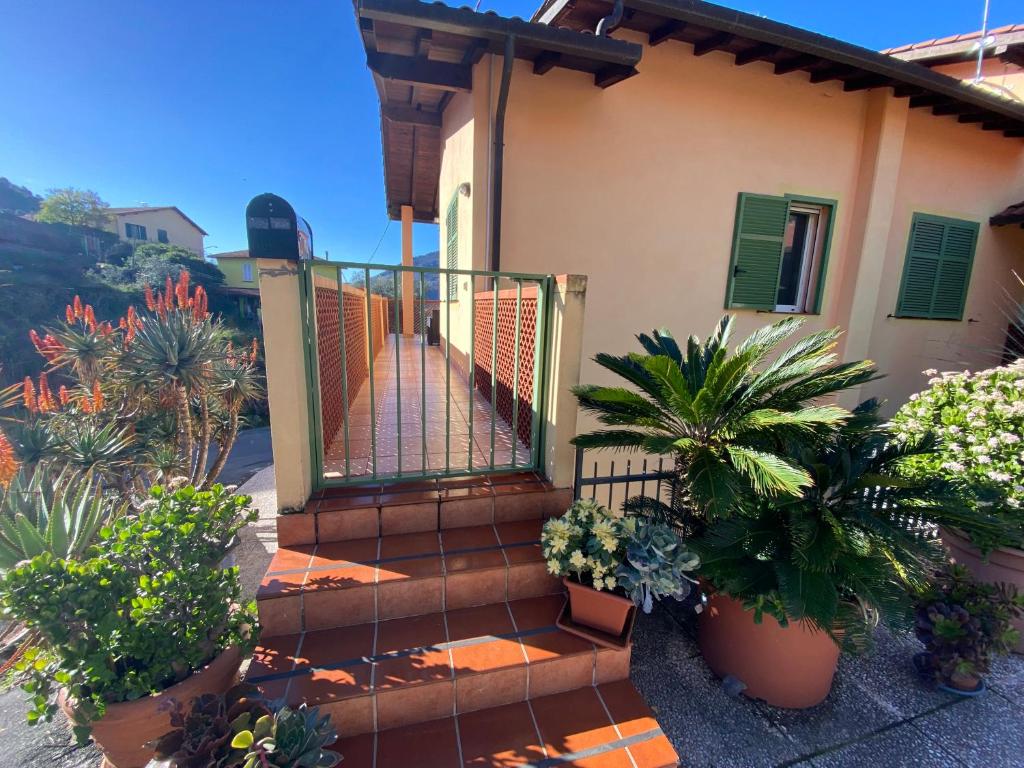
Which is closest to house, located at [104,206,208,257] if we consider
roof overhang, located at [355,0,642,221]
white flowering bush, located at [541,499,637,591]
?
roof overhang, located at [355,0,642,221]

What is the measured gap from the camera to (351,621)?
2332 mm

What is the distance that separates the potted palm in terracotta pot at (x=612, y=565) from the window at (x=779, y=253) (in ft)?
13.2

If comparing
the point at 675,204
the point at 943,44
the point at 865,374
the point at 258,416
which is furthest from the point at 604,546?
the point at 258,416

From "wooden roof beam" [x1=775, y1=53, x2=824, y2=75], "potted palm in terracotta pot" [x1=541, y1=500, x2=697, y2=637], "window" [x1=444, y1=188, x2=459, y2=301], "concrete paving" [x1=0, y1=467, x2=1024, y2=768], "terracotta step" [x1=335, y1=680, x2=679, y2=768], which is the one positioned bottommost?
"concrete paving" [x1=0, y1=467, x2=1024, y2=768]

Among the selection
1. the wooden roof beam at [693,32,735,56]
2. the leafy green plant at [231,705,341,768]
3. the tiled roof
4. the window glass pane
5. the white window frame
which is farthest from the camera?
the window glass pane

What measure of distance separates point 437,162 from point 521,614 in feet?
25.9

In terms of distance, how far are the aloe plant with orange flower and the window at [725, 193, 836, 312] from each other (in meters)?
6.53

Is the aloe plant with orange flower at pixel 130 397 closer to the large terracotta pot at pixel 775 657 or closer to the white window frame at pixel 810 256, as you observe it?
the large terracotta pot at pixel 775 657

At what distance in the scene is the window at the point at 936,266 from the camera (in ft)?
18.9

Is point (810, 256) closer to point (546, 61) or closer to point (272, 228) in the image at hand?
point (546, 61)

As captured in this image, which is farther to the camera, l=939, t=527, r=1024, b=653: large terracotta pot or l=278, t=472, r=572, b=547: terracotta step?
l=939, t=527, r=1024, b=653: large terracotta pot

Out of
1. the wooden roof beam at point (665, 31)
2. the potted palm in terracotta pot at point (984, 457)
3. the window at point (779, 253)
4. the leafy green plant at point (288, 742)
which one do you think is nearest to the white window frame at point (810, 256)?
the window at point (779, 253)

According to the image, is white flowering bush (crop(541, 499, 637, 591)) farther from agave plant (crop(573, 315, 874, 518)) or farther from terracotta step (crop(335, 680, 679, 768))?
terracotta step (crop(335, 680, 679, 768))

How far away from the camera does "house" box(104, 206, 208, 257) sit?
1394 inches
